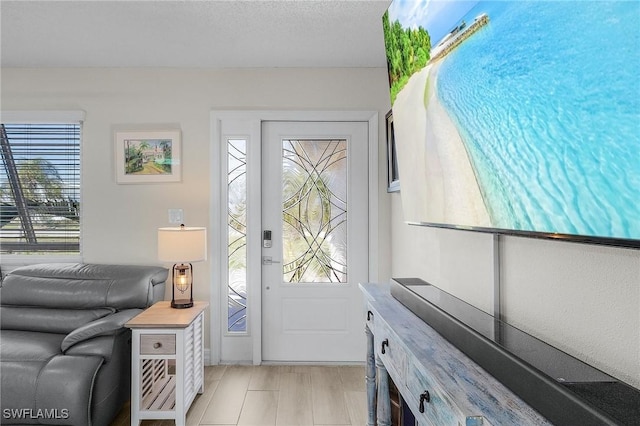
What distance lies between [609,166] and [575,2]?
0.98ft

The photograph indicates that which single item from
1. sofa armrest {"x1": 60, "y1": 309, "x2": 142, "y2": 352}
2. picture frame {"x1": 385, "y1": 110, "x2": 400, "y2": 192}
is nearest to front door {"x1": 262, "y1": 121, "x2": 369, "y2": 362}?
picture frame {"x1": 385, "y1": 110, "x2": 400, "y2": 192}

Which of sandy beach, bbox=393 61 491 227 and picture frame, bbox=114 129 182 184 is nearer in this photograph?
sandy beach, bbox=393 61 491 227

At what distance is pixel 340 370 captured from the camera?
312 centimetres

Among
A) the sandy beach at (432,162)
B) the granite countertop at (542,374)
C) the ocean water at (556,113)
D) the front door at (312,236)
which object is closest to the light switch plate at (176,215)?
the front door at (312,236)

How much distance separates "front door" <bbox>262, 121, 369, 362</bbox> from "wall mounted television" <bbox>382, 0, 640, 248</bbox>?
183cm

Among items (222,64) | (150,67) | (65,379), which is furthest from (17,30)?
(65,379)

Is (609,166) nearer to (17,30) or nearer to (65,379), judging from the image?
(65,379)

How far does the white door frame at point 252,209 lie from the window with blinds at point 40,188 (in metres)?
1.23

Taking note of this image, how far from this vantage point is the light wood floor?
2357 millimetres

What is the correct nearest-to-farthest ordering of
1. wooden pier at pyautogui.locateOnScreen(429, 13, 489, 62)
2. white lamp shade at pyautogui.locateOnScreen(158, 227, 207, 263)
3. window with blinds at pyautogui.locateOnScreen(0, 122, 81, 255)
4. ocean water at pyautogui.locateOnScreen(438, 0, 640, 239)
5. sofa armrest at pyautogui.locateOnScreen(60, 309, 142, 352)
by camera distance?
ocean water at pyautogui.locateOnScreen(438, 0, 640, 239), wooden pier at pyautogui.locateOnScreen(429, 13, 489, 62), sofa armrest at pyautogui.locateOnScreen(60, 309, 142, 352), white lamp shade at pyautogui.locateOnScreen(158, 227, 207, 263), window with blinds at pyautogui.locateOnScreen(0, 122, 81, 255)

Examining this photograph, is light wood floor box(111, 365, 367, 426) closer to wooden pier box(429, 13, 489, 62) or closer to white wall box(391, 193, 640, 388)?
white wall box(391, 193, 640, 388)

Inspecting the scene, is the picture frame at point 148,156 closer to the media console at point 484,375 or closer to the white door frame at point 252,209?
the white door frame at point 252,209

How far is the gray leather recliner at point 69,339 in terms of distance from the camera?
6.76 feet

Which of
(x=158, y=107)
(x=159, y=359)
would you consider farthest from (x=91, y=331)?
(x=158, y=107)
